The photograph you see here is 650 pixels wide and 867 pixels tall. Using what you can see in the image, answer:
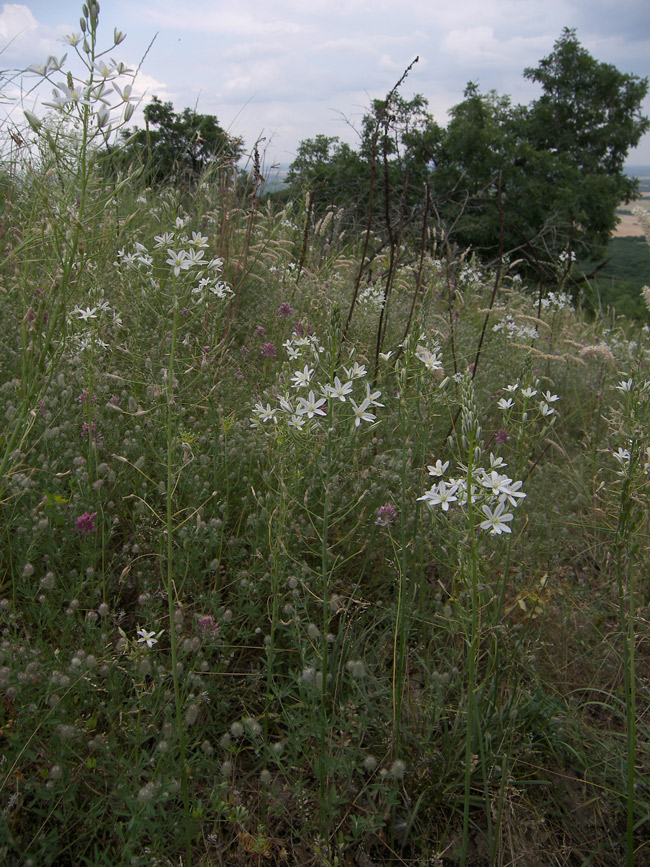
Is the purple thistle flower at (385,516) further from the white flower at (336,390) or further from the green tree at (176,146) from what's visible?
the green tree at (176,146)

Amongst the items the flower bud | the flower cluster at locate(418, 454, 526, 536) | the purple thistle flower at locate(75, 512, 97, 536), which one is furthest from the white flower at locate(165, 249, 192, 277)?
the flower cluster at locate(418, 454, 526, 536)

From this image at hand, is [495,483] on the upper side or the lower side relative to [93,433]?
upper

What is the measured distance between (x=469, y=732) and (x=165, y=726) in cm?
87

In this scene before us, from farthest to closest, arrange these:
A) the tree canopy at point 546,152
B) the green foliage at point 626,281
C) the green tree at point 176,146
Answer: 1. the tree canopy at point 546,152
2. the green foliage at point 626,281
3. the green tree at point 176,146

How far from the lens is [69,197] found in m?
1.89

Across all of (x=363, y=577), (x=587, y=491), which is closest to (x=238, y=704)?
(x=363, y=577)

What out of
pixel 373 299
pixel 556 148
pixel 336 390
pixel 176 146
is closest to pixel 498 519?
pixel 336 390

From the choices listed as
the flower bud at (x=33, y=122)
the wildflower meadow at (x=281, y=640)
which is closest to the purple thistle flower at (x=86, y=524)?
the wildflower meadow at (x=281, y=640)

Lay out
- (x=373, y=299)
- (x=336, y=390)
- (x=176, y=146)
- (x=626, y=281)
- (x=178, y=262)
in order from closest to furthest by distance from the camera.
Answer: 1. (x=336, y=390)
2. (x=178, y=262)
3. (x=373, y=299)
4. (x=176, y=146)
5. (x=626, y=281)

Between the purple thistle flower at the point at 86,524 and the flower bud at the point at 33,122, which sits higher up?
the flower bud at the point at 33,122

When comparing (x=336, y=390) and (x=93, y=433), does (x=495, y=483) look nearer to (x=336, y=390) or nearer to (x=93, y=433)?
(x=336, y=390)

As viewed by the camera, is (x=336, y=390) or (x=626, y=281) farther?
(x=626, y=281)

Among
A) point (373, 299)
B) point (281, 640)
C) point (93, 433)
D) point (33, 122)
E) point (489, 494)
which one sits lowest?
point (281, 640)

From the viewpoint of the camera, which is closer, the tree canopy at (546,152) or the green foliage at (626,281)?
the green foliage at (626,281)
